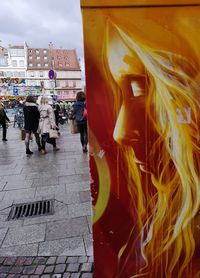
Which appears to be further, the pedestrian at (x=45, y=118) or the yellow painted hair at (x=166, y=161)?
the pedestrian at (x=45, y=118)

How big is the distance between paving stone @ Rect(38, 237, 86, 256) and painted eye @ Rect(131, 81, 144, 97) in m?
2.00

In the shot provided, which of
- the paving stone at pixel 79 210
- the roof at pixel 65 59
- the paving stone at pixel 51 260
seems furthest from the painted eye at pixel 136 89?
the roof at pixel 65 59

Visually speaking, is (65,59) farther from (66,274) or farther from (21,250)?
(66,274)

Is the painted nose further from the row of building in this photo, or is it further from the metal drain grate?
the row of building

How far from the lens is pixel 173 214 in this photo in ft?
7.27

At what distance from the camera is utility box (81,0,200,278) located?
195 centimetres

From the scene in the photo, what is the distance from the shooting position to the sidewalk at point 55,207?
342 cm

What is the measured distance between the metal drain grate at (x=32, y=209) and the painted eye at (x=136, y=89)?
2.96m

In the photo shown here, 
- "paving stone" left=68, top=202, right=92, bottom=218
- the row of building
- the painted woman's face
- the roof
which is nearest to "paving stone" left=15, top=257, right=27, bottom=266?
"paving stone" left=68, top=202, right=92, bottom=218

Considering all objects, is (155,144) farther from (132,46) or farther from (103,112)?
(132,46)

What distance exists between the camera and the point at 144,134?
2098 millimetres

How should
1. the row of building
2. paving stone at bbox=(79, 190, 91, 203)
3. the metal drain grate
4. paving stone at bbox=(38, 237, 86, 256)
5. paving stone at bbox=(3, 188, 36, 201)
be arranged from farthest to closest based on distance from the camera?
1. the row of building
2. paving stone at bbox=(3, 188, 36, 201)
3. paving stone at bbox=(79, 190, 91, 203)
4. the metal drain grate
5. paving stone at bbox=(38, 237, 86, 256)

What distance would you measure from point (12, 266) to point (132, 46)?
2448 mm

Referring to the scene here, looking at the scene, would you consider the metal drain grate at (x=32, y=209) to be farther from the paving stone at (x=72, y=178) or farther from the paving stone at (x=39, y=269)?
the paving stone at (x=39, y=269)
